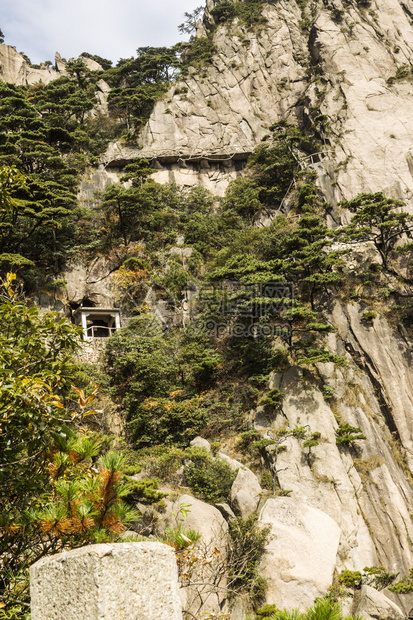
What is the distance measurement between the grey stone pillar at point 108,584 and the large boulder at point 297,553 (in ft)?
28.3

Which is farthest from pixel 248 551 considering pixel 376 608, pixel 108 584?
pixel 108 584

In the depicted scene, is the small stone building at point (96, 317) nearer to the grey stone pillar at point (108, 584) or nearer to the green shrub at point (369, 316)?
the green shrub at point (369, 316)

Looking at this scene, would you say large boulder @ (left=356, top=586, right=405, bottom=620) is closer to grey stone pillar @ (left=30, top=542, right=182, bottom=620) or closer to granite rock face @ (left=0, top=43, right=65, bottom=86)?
grey stone pillar @ (left=30, top=542, right=182, bottom=620)

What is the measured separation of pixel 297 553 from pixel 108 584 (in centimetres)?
964

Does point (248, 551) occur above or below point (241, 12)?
below

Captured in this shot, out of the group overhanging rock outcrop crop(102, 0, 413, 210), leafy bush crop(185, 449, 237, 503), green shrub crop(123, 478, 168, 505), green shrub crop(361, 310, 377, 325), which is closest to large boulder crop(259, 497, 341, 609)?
leafy bush crop(185, 449, 237, 503)

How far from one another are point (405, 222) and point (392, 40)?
20440mm

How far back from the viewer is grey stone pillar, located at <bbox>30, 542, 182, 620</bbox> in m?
3.02

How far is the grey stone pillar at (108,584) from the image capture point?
119 inches

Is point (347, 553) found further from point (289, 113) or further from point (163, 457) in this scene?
point (289, 113)

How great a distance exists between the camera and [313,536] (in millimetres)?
11867

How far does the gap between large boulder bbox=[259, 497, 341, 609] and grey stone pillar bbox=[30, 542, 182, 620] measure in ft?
28.3

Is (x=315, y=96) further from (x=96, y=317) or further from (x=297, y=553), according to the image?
(x=297, y=553)

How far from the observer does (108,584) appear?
3027mm
